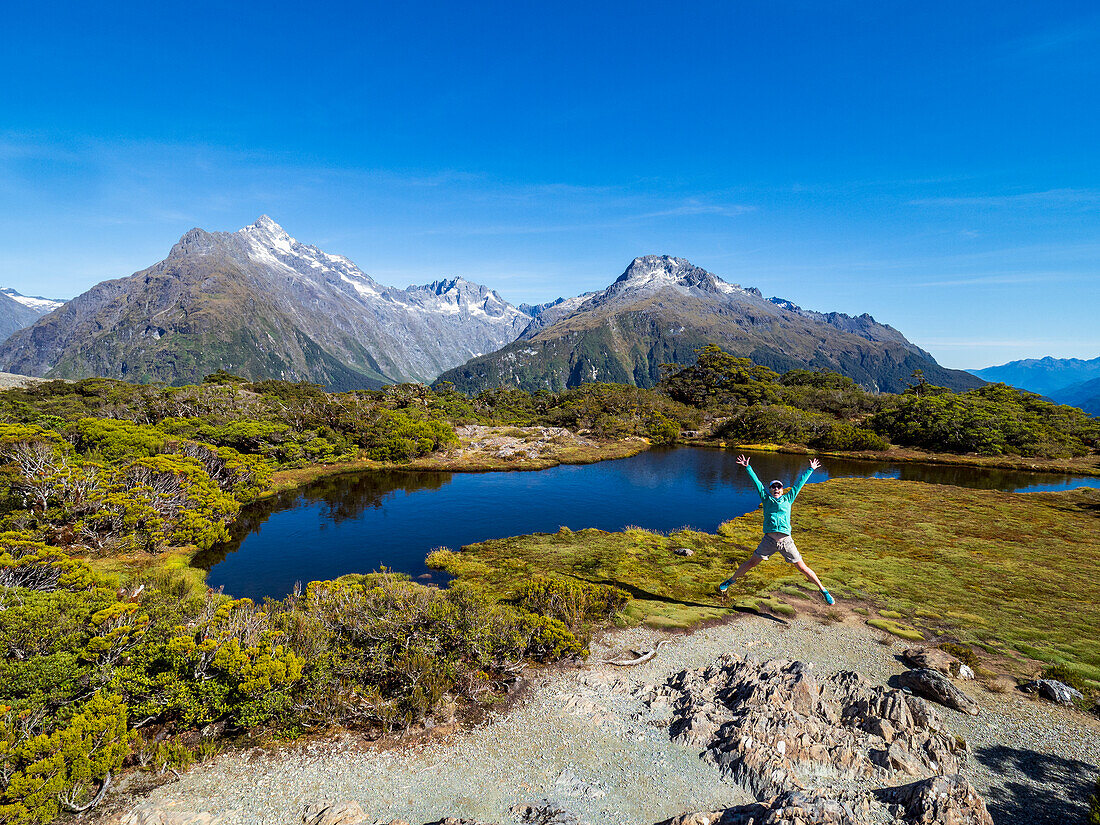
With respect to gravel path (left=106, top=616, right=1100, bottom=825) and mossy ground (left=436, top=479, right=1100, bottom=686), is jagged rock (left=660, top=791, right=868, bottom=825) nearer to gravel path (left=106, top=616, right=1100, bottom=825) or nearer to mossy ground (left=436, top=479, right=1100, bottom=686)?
gravel path (left=106, top=616, right=1100, bottom=825)

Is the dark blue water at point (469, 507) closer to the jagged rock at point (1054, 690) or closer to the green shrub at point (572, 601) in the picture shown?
the green shrub at point (572, 601)

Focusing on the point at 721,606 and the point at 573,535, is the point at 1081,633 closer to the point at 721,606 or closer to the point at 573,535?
the point at 721,606

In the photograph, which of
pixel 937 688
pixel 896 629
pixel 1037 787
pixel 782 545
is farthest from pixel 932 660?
pixel 1037 787

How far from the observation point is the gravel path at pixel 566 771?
9547 mm

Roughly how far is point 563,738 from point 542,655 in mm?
3959

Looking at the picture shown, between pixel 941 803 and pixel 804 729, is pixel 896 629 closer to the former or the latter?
pixel 804 729

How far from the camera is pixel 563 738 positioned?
11766 mm

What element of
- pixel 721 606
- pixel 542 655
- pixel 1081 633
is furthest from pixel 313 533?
pixel 1081 633

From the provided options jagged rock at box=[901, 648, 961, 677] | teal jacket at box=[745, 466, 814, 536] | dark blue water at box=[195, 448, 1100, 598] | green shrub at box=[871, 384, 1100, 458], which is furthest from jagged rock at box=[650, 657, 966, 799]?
green shrub at box=[871, 384, 1100, 458]

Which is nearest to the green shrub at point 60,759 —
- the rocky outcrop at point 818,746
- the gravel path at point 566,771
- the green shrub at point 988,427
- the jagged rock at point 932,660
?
the gravel path at point 566,771

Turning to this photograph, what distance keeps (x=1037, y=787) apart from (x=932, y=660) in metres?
5.36

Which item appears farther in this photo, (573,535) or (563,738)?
(573,535)

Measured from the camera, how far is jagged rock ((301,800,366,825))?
9.39 meters

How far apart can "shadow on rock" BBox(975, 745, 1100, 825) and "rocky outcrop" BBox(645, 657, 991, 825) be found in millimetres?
697
